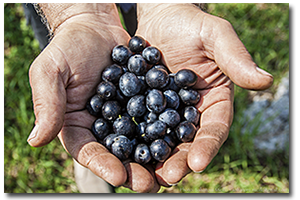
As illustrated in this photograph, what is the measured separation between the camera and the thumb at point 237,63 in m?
1.85

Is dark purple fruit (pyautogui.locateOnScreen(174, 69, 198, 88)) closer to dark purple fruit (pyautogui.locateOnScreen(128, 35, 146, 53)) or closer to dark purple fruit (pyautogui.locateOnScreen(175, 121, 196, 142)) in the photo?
dark purple fruit (pyautogui.locateOnScreen(175, 121, 196, 142))

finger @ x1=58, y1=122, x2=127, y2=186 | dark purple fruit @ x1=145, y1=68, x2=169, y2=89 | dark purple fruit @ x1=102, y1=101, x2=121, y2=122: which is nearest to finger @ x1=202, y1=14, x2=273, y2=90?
dark purple fruit @ x1=145, y1=68, x2=169, y2=89

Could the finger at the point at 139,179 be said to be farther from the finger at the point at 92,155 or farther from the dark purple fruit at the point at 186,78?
the dark purple fruit at the point at 186,78

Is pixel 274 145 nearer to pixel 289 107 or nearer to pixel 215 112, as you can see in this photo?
pixel 289 107

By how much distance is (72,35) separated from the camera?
2.29 meters

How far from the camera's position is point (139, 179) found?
1.86 m

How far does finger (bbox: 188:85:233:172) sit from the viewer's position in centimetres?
182

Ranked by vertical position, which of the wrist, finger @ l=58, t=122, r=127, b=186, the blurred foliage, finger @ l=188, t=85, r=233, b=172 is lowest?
the blurred foliage

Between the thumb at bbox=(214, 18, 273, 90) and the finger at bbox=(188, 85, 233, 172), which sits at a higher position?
the thumb at bbox=(214, 18, 273, 90)

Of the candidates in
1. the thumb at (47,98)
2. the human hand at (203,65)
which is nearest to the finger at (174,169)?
the human hand at (203,65)

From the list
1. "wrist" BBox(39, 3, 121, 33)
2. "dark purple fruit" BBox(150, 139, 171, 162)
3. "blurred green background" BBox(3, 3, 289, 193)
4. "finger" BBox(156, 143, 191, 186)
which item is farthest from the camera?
"blurred green background" BBox(3, 3, 289, 193)

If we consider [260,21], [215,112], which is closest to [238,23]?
[260,21]

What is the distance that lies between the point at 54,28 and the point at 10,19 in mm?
1992

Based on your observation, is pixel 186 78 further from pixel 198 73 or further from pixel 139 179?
pixel 139 179
